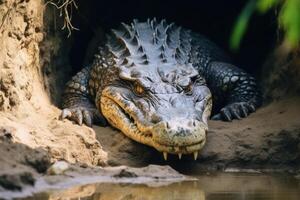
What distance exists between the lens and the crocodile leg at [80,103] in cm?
748

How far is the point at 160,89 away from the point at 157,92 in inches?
3.0

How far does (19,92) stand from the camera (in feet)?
22.6

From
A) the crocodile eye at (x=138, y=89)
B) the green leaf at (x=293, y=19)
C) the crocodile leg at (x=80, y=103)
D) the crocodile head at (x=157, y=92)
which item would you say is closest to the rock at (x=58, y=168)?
the crocodile head at (x=157, y=92)

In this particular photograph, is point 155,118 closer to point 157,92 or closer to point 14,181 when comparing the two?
point 157,92

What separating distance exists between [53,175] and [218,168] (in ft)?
7.13

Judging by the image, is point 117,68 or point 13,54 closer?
point 13,54

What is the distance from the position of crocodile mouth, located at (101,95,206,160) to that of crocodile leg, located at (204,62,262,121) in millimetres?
1583

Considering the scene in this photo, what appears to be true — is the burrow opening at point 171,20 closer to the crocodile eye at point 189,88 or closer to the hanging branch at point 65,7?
the hanging branch at point 65,7

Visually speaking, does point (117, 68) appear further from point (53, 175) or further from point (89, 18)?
point (53, 175)

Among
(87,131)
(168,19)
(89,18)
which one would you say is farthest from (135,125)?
(168,19)

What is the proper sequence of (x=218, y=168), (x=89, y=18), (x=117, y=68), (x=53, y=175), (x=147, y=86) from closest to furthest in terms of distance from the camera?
(x=53, y=175), (x=218, y=168), (x=147, y=86), (x=117, y=68), (x=89, y=18)

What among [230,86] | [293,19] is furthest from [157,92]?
[293,19]

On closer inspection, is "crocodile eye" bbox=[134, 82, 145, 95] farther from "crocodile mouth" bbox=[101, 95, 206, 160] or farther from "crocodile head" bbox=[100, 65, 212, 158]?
"crocodile mouth" bbox=[101, 95, 206, 160]

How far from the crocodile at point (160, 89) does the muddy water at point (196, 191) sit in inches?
28.2
